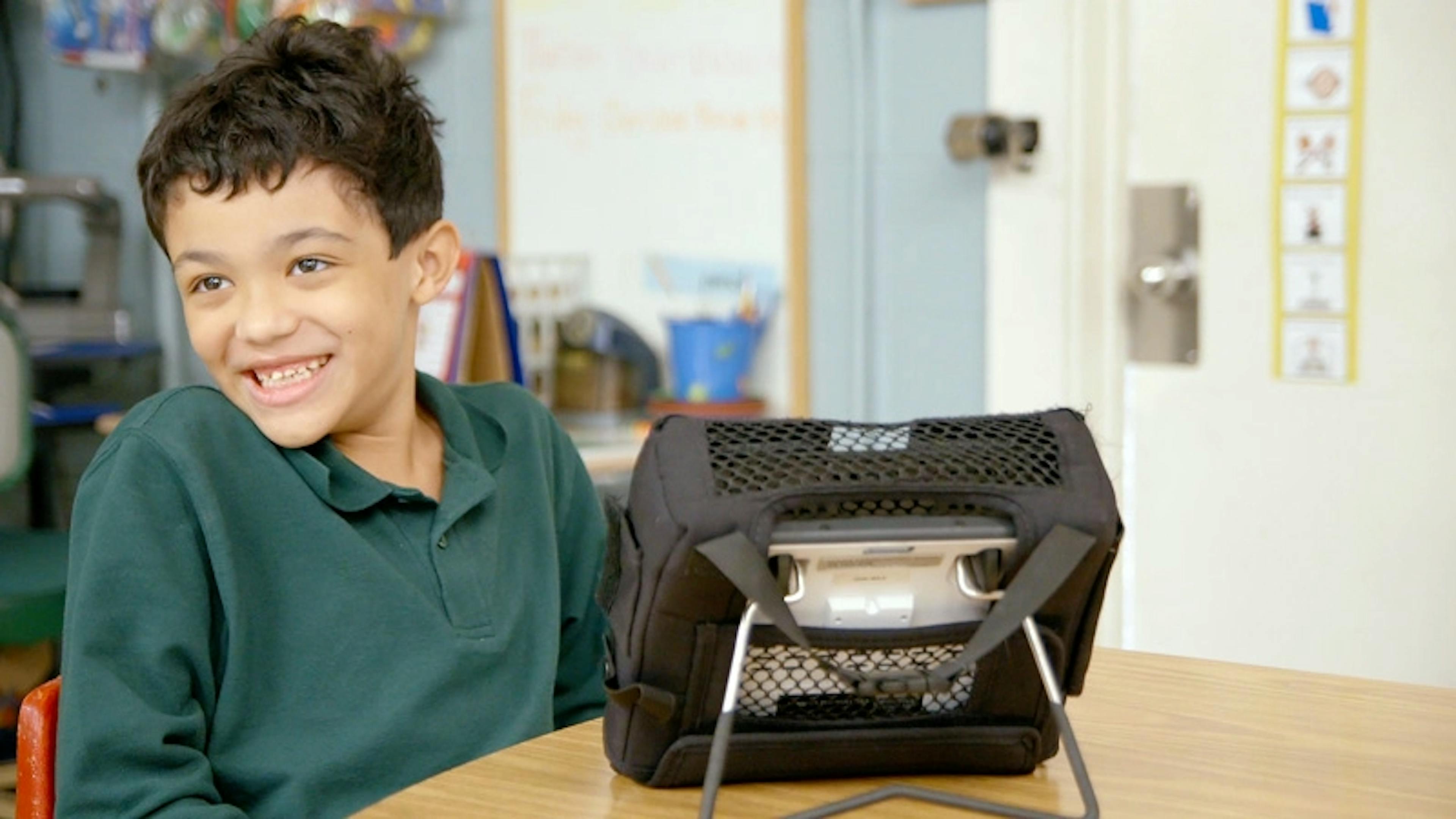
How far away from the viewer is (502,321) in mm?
2477

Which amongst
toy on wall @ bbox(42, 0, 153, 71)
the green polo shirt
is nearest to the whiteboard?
toy on wall @ bbox(42, 0, 153, 71)

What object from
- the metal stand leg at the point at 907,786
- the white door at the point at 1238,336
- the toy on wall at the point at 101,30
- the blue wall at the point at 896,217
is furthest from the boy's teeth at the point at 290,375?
the toy on wall at the point at 101,30

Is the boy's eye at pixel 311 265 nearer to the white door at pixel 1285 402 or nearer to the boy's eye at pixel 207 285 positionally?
the boy's eye at pixel 207 285

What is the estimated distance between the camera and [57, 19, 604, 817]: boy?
993 mm

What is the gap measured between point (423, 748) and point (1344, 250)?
1554 millimetres

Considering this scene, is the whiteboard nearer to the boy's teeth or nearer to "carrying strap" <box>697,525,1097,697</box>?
the boy's teeth

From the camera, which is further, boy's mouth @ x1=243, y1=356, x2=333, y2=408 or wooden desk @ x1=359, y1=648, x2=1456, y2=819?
boy's mouth @ x1=243, y1=356, x2=333, y2=408

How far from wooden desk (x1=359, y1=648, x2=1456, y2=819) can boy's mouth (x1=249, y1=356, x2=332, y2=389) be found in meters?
0.35

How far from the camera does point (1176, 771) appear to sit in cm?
90

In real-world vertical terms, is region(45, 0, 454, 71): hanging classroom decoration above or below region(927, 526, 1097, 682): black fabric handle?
above

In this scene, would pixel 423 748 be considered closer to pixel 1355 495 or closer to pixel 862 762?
pixel 862 762

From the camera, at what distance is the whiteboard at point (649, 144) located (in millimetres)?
2660

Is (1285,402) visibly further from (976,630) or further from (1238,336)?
(976,630)

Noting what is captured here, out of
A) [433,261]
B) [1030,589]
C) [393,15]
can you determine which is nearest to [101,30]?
[393,15]
